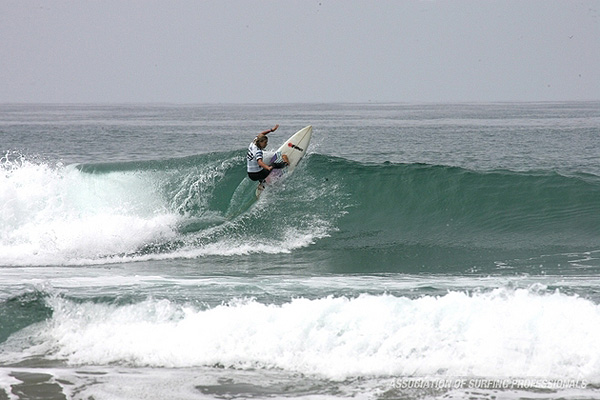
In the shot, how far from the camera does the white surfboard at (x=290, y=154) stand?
608 inches

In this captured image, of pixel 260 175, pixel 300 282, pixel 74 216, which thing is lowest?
pixel 300 282

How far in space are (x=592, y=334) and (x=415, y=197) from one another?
360 inches

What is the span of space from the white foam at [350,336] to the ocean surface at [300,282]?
0.02 meters

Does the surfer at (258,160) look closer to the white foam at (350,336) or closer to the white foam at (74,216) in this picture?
the white foam at (74,216)

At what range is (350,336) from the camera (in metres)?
7.69

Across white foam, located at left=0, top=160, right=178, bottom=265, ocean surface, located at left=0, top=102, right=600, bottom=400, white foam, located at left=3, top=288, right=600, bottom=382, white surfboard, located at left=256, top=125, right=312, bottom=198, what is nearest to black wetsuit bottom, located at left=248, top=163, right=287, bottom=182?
white surfboard, located at left=256, top=125, right=312, bottom=198

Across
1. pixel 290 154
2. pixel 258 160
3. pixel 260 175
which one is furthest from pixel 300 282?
pixel 290 154

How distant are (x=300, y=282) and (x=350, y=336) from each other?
2.62 meters

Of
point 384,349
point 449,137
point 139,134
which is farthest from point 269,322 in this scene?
point 139,134

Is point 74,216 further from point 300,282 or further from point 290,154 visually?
point 300,282

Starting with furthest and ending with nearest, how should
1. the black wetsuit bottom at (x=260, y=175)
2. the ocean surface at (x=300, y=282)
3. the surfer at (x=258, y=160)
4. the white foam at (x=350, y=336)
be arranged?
the black wetsuit bottom at (x=260, y=175) → the surfer at (x=258, y=160) → the white foam at (x=350, y=336) → the ocean surface at (x=300, y=282)

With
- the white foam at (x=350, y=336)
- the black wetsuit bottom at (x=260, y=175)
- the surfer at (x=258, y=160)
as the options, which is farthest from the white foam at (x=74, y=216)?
the white foam at (x=350, y=336)

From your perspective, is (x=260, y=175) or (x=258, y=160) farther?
(x=260, y=175)

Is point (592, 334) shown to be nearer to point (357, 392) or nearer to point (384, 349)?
point (384, 349)
